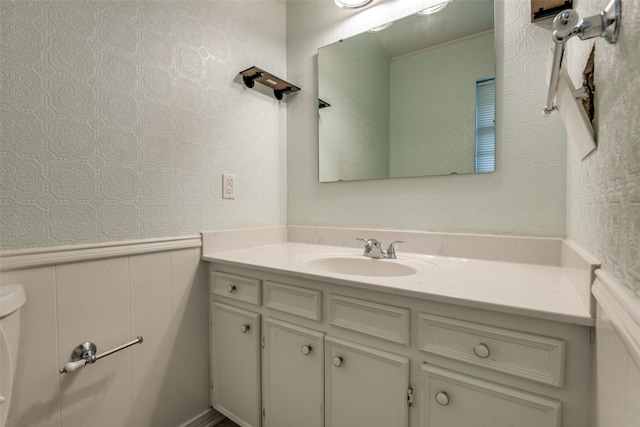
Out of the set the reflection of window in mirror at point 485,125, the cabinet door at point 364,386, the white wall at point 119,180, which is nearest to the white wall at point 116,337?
the white wall at point 119,180

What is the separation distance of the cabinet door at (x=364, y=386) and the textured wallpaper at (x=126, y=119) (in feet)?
2.68

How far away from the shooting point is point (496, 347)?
670 mm

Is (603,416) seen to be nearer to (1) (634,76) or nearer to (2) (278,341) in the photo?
(1) (634,76)

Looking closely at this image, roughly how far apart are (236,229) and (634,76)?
136 centimetres

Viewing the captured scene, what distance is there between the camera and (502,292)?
729 millimetres

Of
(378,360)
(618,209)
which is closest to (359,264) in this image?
(378,360)

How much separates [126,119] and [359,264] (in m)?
1.07

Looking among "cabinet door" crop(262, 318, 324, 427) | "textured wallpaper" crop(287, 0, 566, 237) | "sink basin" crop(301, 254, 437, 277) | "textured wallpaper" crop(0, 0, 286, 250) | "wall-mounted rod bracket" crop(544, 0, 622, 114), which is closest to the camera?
"wall-mounted rod bracket" crop(544, 0, 622, 114)

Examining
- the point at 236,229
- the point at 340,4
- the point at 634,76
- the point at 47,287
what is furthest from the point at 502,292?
the point at 340,4

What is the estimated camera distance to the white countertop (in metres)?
0.64

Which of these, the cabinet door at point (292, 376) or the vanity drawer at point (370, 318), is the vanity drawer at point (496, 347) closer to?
the vanity drawer at point (370, 318)

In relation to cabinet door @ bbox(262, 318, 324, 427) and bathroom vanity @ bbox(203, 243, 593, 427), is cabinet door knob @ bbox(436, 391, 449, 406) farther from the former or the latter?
cabinet door @ bbox(262, 318, 324, 427)

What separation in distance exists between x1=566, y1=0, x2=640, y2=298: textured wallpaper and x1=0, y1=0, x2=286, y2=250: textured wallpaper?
1.29 metres

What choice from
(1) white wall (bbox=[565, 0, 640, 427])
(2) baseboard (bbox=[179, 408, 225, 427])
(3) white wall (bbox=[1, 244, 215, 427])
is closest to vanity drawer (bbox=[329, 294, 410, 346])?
(1) white wall (bbox=[565, 0, 640, 427])
